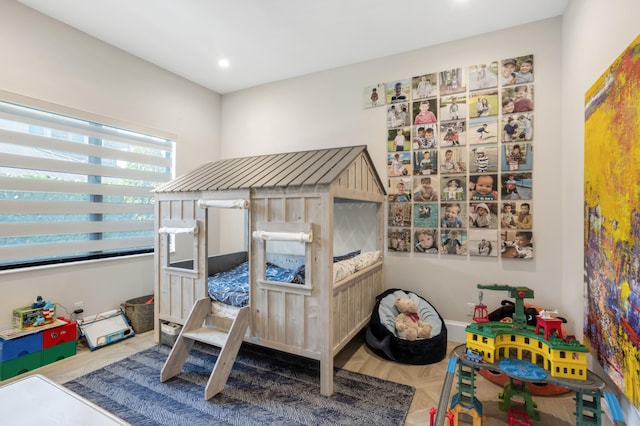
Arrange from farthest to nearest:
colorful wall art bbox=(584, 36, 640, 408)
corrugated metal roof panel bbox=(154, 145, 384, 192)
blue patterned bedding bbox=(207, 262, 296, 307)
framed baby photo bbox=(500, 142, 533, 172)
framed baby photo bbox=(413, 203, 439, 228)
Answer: framed baby photo bbox=(413, 203, 439, 228) → framed baby photo bbox=(500, 142, 533, 172) → blue patterned bedding bbox=(207, 262, 296, 307) → corrugated metal roof panel bbox=(154, 145, 384, 192) → colorful wall art bbox=(584, 36, 640, 408)

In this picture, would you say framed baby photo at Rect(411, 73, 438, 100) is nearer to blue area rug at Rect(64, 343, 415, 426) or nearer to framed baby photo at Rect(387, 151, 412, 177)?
framed baby photo at Rect(387, 151, 412, 177)

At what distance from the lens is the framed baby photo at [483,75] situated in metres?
3.03

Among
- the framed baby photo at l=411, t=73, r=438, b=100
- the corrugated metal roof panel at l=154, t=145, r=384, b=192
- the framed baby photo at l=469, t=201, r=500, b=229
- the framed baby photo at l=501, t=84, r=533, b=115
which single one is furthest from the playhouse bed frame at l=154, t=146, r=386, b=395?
the framed baby photo at l=501, t=84, r=533, b=115

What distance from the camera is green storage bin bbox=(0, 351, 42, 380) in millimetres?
2422

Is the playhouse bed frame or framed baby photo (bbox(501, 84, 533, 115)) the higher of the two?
framed baby photo (bbox(501, 84, 533, 115))

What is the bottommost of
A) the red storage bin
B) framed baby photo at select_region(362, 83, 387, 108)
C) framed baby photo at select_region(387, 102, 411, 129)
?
the red storage bin

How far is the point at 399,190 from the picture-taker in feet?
11.2

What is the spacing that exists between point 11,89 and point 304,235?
2987 mm

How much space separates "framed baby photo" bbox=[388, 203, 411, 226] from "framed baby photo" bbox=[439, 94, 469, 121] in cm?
104

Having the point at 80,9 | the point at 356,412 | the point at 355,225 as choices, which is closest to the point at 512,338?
the point at 356,412

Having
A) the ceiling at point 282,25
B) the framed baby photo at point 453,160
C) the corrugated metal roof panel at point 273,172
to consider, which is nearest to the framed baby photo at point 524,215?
the framed baby photo at point 453,160

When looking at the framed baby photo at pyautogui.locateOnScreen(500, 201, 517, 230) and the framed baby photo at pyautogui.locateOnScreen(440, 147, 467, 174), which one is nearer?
the framed baby photo at pyautogui.locateOnScreen(500, 201, 517, 230)

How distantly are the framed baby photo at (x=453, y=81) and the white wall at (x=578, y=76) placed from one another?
84 centimetres

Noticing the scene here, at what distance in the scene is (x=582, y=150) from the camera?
7.51ft
